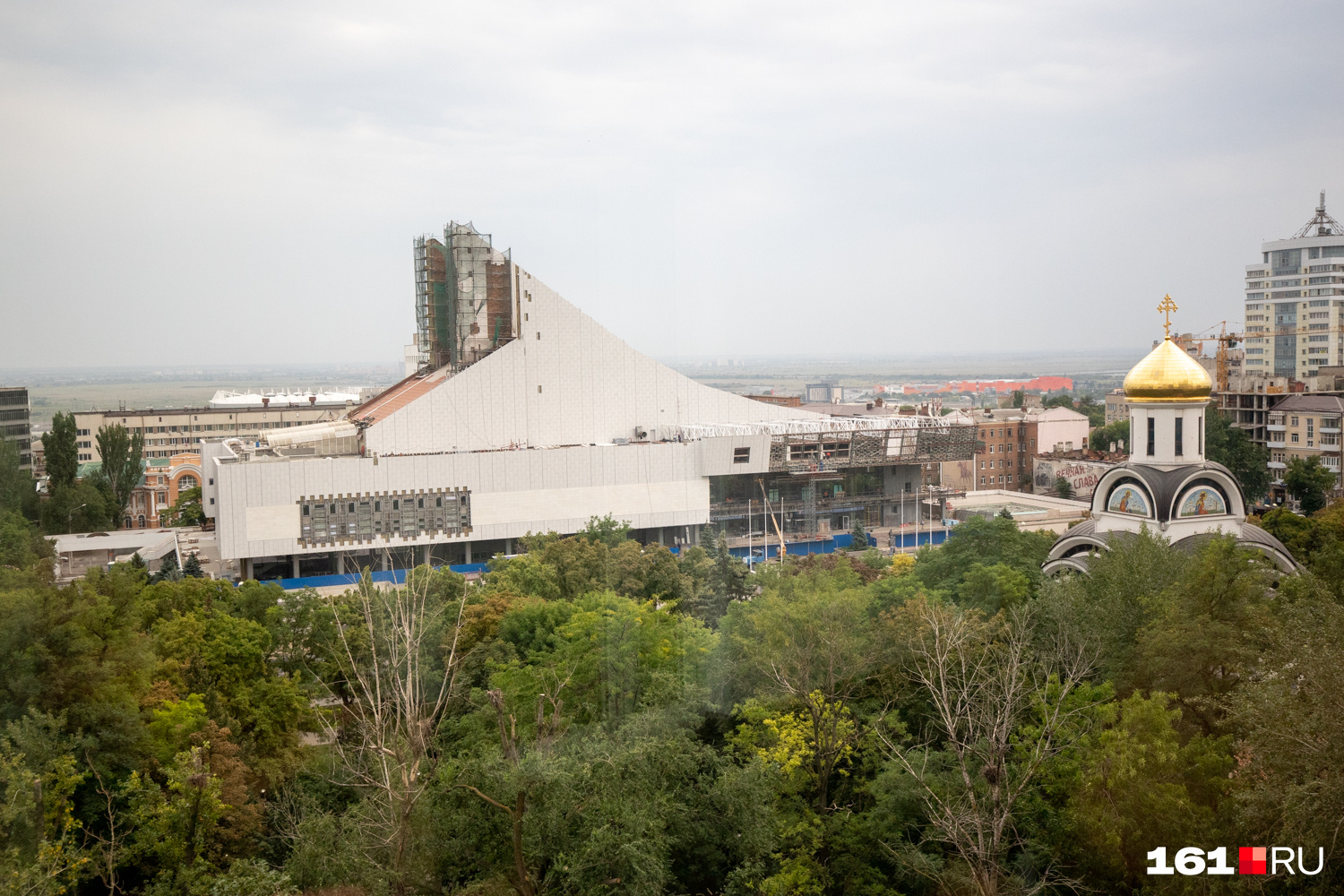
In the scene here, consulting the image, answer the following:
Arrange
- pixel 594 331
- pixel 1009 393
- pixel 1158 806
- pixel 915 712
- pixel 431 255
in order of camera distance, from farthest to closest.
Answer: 1. pixel 1009 393
2. pixel 431 255
3. pixel 594 331
4. pixel 915 712
5. pixel 1158 806

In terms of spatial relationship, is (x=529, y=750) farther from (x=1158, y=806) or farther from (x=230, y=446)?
(x=230, y=446)

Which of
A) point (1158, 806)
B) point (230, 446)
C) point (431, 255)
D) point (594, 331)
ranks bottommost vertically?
point (1158, 806)

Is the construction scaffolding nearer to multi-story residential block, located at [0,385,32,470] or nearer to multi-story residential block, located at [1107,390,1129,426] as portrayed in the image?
multi-story residential block, located at [0,385,32,470]

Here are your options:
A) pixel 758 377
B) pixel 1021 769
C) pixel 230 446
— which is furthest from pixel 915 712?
pixel 230 446

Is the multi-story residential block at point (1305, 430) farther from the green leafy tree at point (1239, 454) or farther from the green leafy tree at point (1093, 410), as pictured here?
the green leafy tree at point (1093, 410)

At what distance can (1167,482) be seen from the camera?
764 cm

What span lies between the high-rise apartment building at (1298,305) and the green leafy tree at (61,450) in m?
11.5

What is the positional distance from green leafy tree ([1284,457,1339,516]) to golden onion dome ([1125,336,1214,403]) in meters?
6.95

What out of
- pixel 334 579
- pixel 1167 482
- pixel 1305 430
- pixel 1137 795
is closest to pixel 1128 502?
pixel 1167 482

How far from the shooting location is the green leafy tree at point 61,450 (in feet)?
25.5

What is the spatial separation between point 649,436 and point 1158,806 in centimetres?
1286

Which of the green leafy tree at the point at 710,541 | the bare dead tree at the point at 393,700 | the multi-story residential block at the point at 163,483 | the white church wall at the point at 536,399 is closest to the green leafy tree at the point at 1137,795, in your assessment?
the bare dead tree at the point at 393,700

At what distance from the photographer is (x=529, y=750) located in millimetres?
→ 4902

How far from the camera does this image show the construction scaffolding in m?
15.5
